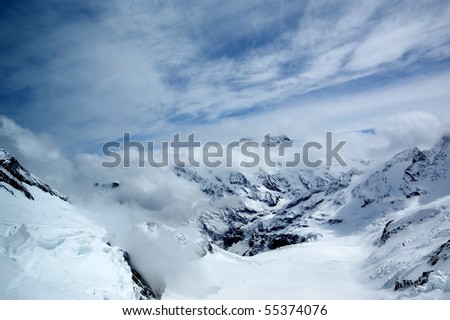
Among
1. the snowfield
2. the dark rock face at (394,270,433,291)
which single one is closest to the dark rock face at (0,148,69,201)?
the snowfield

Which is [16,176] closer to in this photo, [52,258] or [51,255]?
[51,255]

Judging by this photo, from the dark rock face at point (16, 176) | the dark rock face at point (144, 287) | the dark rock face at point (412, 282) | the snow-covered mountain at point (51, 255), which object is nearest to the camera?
the snow-covered mountain at point (51, 255)

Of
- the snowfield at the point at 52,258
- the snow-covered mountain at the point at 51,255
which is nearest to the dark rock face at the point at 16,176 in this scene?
the snow-covered mountain at the point at 51,255

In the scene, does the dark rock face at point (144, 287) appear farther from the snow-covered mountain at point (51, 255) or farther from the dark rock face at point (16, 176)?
the dark rock face at point (16, 176)

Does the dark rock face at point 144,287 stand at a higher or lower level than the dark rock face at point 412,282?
higher

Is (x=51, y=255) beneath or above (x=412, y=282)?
above

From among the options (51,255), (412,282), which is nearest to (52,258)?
(51,255)
